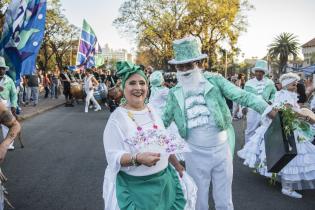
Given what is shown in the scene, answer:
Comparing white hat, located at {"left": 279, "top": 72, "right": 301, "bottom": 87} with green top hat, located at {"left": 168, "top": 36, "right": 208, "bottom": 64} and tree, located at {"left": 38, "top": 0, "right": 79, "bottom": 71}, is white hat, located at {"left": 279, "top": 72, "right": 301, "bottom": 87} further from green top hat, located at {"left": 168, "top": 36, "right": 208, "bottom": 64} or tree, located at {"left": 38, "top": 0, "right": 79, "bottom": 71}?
tree, located at {"left": 38, "top": 0, "right": 79, "bottom": 71}

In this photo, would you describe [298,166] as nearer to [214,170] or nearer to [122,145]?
[214,170]

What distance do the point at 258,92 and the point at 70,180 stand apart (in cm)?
421

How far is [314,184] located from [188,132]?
2898mm

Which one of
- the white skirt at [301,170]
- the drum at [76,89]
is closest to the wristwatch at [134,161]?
the white skirt at [301,170]

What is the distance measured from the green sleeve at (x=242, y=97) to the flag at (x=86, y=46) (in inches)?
675

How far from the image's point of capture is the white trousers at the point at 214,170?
378 cm

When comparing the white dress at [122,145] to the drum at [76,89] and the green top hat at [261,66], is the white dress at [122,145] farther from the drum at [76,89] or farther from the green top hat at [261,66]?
the drum at [76,89]

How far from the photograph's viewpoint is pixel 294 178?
5477 mm

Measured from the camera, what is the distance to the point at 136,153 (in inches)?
107

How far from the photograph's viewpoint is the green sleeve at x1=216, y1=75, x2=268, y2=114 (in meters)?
3.52

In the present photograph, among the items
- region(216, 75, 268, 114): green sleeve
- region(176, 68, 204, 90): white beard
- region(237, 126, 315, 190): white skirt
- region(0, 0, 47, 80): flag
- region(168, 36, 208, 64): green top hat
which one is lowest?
region(237, 126, 315, 190): white skirt

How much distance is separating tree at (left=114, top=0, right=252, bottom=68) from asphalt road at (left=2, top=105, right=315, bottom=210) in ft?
86.1

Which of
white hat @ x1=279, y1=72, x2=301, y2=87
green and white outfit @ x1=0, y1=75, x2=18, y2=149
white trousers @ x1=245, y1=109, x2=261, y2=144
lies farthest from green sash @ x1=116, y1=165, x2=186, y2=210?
green and white outfit @ x1=0, y1=75, x2=18, y2=149

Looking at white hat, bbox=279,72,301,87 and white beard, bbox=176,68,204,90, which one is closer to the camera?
white beard, bbox=176,68,204,90
